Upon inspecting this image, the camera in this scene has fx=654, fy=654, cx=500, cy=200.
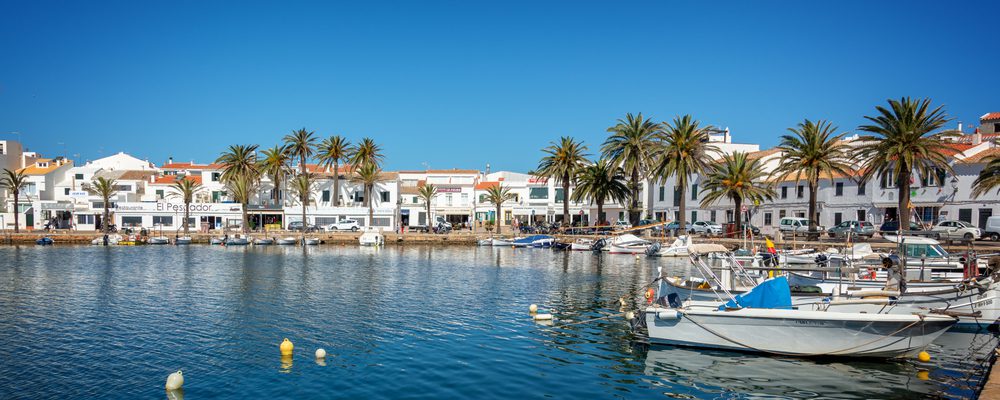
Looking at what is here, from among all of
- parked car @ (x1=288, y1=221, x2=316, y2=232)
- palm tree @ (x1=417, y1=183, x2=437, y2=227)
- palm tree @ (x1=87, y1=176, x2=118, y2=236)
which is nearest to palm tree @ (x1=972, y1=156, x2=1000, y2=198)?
palm tree @ (x1=417, y1=183, x2=437, y2=227)

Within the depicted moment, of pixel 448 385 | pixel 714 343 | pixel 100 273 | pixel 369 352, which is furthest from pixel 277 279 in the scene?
pixel 714 343

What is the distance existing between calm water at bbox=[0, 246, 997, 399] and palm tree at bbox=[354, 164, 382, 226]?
52.4 metres

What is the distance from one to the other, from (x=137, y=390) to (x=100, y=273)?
113 ft

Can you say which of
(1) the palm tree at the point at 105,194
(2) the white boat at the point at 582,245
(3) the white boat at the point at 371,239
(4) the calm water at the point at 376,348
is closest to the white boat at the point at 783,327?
(4) the calm water at the point at 376,348

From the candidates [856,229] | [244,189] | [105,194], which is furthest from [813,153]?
[105,194]

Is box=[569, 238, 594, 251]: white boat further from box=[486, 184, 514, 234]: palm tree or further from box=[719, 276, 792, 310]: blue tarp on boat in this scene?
box=[719, 276, 792, 310]: blue tarp on boat

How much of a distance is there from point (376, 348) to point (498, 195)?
74598 mm

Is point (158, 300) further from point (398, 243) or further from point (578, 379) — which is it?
point (398, 243)

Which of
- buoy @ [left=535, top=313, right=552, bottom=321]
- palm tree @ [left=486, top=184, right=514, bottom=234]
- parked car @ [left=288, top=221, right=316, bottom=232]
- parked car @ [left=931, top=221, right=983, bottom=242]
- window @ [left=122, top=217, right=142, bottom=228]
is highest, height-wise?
palm tree @ [left=486, top=184, right=514, bottom=234]

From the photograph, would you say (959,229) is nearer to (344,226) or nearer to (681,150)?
(681,150)

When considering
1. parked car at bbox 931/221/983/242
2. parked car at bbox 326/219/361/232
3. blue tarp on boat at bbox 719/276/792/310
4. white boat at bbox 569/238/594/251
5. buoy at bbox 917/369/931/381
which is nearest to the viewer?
buoy at bbox 917/369/931/381

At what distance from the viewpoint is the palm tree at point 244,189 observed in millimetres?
92562

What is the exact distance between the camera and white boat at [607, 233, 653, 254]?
7038cm

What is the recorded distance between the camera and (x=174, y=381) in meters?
18.4
